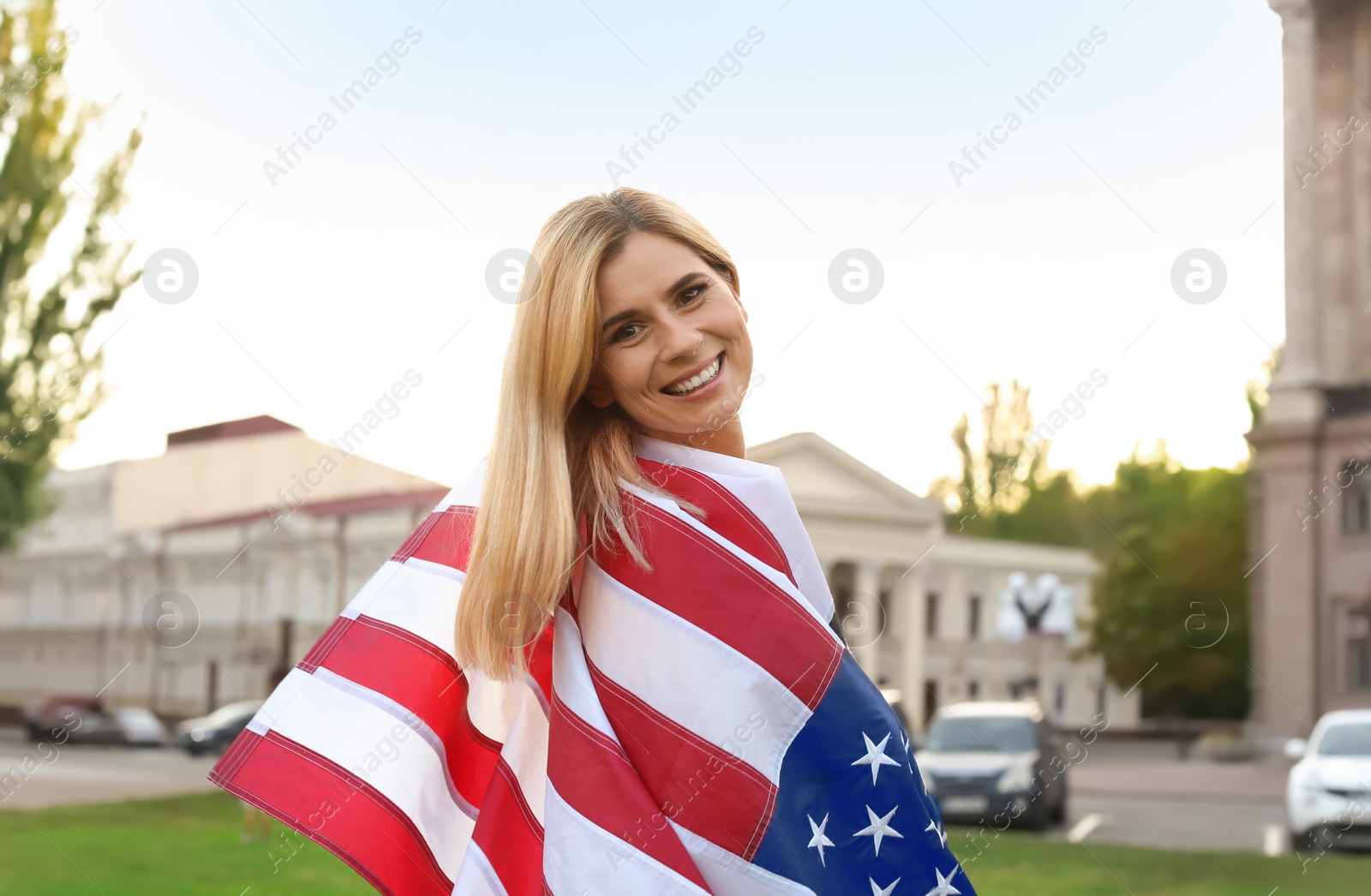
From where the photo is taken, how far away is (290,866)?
9750 mm

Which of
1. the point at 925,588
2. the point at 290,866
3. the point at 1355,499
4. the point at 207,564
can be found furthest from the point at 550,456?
the point at 925,588

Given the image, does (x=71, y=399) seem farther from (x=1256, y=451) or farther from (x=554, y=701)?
(x=1256, y=451)

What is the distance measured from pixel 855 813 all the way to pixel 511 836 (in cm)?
43

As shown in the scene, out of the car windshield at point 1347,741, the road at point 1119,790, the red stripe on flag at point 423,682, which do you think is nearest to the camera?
the red stripe on flag at point 423,682

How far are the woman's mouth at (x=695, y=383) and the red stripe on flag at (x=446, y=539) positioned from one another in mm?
318

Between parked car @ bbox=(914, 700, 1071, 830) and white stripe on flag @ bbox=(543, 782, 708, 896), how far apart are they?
13.7 m

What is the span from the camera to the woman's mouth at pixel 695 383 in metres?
1.90

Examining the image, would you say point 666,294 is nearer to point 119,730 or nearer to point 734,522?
point 734,522

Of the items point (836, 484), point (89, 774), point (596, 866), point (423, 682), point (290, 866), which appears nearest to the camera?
point (596, 866)

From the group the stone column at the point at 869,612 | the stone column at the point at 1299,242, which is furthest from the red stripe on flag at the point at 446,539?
the stone column at the point at 869,612

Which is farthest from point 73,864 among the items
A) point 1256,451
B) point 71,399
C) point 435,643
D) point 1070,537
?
point 1070,537

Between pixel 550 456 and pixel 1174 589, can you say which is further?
pixel 1174 589

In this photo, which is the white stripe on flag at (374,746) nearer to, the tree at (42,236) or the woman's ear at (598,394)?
the woman's ear at (598,394)

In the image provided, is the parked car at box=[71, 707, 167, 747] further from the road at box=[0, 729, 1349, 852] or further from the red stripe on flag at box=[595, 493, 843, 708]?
the red stripe on flag at box=[595, 493, 843, 708]
